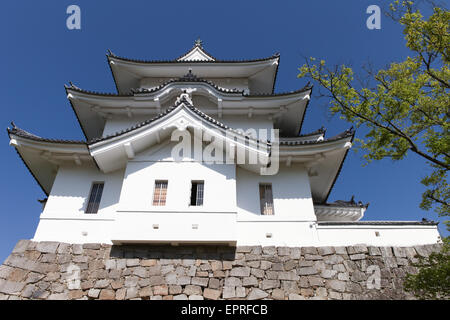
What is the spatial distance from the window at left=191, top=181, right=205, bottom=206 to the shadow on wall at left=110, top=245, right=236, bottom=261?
126 cm

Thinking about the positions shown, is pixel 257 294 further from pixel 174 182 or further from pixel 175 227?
pixel 174 182

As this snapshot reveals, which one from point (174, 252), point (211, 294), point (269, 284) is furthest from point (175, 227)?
point (269, 284)

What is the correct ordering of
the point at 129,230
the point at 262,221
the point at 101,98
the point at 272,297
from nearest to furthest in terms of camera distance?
the point at 272,297
the point at 129,230
the point at 262,221
the point at 101,98

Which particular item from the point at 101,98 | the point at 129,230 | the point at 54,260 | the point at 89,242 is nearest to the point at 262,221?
the point at 129,230

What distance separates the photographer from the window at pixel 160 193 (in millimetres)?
8445

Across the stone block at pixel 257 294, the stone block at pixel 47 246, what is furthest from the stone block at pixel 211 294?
the stone block at pixel 47 246

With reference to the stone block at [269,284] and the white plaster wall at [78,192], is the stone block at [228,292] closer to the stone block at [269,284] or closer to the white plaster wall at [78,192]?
the stone block at [269,284]

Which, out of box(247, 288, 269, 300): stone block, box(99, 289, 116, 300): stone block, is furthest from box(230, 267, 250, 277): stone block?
box(99, 289, 116, 300): stone block

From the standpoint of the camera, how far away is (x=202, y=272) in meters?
7.70

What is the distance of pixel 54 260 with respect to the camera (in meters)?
8.03

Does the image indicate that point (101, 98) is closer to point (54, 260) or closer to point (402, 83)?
point (54, 260)

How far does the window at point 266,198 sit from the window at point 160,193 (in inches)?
120

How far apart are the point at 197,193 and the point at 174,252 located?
5.97 ft
